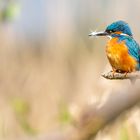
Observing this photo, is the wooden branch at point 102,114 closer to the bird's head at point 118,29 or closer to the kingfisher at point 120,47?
the kingfisher at point 120,47

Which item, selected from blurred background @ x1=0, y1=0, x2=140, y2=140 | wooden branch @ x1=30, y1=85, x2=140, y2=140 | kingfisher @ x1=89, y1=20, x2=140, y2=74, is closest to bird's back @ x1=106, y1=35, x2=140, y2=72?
kingfisher @ x1=89, y1=20, x2=140, y2=74

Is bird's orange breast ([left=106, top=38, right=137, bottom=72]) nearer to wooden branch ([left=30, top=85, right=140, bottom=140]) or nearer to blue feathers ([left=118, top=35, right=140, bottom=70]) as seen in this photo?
blue feathers ([left=118, top=35, right=140, bottom=70])

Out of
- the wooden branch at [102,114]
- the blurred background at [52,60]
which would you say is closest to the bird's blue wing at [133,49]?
the wooden branch at [102,114]

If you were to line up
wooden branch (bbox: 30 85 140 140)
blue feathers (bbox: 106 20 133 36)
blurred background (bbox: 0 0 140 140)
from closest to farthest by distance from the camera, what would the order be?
wooden branch (bbox: 30 85 140 140)
blue feathers (bbox: 106 20 133 36)
blurred background (bbox: 0 0 140 140)

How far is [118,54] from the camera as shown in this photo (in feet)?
4.35

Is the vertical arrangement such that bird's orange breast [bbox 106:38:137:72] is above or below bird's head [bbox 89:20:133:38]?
below

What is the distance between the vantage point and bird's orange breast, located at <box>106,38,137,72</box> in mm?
1272

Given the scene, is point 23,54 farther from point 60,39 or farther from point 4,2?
point 4,2

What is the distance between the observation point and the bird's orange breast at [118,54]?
127 cm

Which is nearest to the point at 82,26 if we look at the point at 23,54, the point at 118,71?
the point at 23,54

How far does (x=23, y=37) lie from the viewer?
4.03 meters

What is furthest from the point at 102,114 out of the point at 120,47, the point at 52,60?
the point at 52,60

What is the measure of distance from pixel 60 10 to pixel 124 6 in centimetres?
48

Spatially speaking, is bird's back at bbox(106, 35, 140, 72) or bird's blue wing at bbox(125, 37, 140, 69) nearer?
bird's back at bbox(106, 35, 140, 72)
